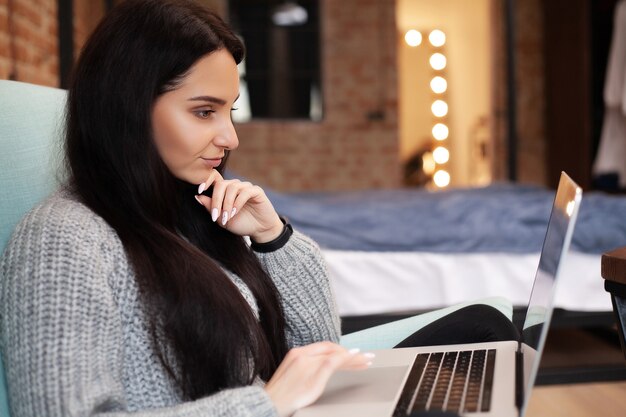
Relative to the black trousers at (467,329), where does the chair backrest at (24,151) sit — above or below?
above

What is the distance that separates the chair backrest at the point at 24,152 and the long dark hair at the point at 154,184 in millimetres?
155

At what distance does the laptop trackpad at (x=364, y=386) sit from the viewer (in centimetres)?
101

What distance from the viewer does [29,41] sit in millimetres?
3281

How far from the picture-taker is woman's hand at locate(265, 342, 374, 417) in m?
0.97

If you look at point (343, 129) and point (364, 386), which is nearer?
point (364, 386)

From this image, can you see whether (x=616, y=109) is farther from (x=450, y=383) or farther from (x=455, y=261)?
(x=450, y=383)

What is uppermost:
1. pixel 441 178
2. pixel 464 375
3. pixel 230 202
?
pixel 230 202

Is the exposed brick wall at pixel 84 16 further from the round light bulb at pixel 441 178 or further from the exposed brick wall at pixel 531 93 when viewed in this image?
the round light bulb at pixel 441 178

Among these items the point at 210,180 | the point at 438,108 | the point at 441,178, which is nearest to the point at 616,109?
the point at 441,178

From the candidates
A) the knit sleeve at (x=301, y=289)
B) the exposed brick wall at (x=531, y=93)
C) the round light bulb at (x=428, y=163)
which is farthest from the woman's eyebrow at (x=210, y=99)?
the round light bulb at (x=428, y=163)

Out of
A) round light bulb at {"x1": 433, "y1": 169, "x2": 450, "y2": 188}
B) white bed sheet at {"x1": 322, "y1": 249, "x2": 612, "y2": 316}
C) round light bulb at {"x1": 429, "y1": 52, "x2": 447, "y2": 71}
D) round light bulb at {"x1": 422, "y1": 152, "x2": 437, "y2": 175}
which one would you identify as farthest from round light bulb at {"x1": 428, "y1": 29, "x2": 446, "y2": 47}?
white bed sheet at {"x1": 322, "y1": 249, "x2": 612, "y2": 316}

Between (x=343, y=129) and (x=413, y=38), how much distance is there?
8.05 feet

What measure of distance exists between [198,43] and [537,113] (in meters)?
5.32

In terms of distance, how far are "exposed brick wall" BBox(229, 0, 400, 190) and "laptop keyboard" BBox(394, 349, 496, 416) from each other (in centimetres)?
502
